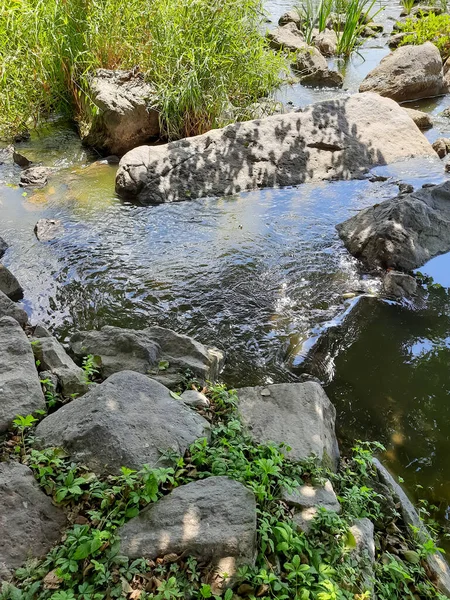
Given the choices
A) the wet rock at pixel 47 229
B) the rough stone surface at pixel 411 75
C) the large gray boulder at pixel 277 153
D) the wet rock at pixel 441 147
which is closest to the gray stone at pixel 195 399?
the wet rock at pixel 47 229

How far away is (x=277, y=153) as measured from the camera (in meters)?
6.86

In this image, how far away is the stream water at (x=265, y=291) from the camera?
140 inches

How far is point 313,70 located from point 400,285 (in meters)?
7.87

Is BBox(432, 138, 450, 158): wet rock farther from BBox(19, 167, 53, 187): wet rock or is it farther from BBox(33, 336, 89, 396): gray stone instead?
BBox(33, 336, 89, 396): gray stone

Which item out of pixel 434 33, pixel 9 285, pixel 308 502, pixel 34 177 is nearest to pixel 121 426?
pixel 308 502

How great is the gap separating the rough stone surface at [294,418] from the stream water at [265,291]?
35cm

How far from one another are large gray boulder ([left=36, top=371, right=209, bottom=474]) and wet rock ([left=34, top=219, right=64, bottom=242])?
3.13m

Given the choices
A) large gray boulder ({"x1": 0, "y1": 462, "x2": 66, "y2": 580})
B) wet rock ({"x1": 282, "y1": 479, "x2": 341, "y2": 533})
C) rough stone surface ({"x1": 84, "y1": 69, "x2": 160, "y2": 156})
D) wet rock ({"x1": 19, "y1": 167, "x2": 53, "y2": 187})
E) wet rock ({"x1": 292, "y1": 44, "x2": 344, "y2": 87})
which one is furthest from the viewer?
wet rock ({"x1": 292, "y1": 44, "x2": 344, "y2": 87})

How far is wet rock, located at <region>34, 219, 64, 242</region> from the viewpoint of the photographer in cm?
548

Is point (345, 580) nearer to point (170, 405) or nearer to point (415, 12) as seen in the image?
point (170, 405)

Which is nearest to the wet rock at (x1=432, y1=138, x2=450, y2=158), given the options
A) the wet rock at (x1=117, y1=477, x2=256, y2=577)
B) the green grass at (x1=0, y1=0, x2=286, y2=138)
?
the green grass at (x1=0, y1=0, x2=286, y2=138)

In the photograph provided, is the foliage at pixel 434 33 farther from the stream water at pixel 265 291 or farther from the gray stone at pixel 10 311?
the gray stone at pixel 10 311

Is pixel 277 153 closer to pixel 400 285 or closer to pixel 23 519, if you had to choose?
pixel 400 285

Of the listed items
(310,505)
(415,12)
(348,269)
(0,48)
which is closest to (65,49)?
(0,48)
